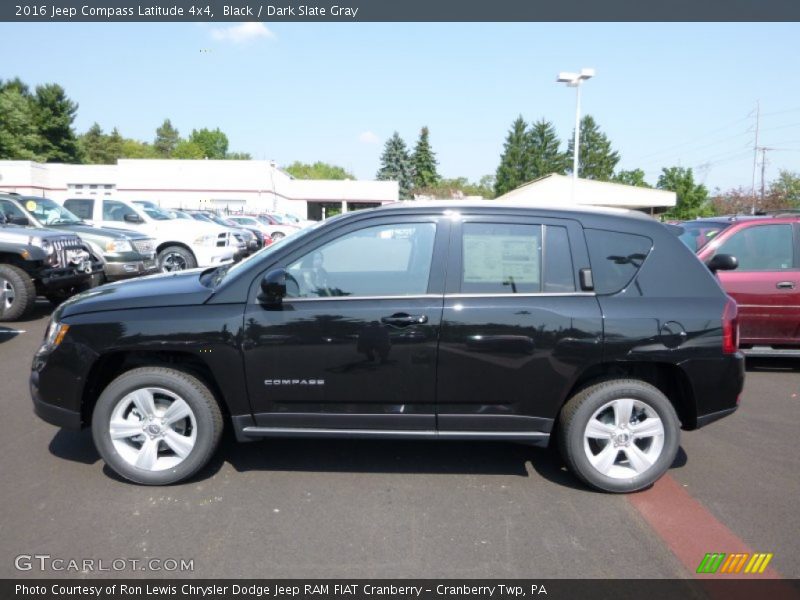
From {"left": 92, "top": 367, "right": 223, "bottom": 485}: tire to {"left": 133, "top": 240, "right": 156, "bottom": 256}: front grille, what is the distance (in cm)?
888

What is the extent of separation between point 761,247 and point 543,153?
89331mm

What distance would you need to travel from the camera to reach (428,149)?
88.8m

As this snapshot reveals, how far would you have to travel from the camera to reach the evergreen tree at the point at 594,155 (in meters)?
96.8

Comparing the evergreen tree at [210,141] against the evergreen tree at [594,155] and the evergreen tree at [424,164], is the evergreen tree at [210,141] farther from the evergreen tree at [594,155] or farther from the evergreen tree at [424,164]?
the evergreen tree at [594,155]

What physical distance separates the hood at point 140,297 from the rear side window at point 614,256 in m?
2.51

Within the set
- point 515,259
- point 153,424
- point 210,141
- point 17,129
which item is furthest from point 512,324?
point 210,141

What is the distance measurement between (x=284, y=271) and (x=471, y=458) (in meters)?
1.97

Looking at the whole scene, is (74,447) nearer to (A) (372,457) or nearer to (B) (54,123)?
(A) (372,457)

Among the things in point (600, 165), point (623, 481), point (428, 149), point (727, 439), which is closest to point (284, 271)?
point (623, 481)

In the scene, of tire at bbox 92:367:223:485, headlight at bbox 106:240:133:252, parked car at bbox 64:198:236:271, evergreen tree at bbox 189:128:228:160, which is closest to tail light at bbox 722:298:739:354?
tire at bbox 92:367:223:485

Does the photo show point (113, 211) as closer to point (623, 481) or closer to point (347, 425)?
point (347, 425)

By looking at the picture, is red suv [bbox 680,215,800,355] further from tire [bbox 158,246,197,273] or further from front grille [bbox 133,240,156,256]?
tire [bbox 158,246,197,273]

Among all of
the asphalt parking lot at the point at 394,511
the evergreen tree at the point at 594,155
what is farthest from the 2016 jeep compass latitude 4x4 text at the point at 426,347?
the evergreen tree at the point at 594,155

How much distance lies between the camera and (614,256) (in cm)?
384
